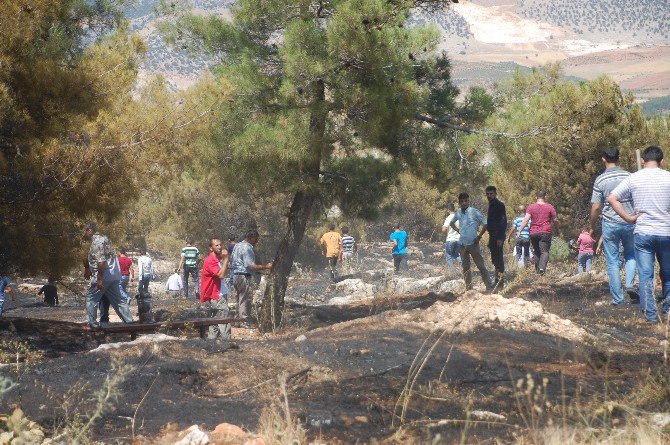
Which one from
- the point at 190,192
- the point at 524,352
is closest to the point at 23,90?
the point at 524,352

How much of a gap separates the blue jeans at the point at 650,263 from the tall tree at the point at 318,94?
5.43m

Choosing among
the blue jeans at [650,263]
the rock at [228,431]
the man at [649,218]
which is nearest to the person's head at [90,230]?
the man at [649,218]

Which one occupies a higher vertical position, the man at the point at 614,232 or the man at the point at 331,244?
the man at the point at 614,232

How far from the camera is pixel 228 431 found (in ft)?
17.9

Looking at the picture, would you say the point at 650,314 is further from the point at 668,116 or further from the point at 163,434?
the point at 668,116

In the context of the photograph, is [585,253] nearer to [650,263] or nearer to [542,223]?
[542,223]

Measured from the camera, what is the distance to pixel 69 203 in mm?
11820

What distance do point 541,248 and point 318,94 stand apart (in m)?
6.25

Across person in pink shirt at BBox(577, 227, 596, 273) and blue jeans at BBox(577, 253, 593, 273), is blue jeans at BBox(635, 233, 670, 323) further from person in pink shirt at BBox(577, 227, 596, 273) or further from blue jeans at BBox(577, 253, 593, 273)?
blue jeans at BBox(577, 253, 593, 273)

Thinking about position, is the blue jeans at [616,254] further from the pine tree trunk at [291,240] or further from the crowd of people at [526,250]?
the pine tree trunk at [291,240]

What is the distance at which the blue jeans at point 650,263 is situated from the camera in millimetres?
9188

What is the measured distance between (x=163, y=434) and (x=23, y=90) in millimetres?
7278

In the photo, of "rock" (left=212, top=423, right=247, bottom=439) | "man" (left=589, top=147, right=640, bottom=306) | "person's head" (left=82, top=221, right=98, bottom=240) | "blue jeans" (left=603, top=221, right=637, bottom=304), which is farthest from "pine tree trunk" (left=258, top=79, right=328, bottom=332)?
"rock" (left=212, top=423, right=247, bottom=439)

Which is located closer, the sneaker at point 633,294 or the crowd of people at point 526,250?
the crowd of people at point 526,250
